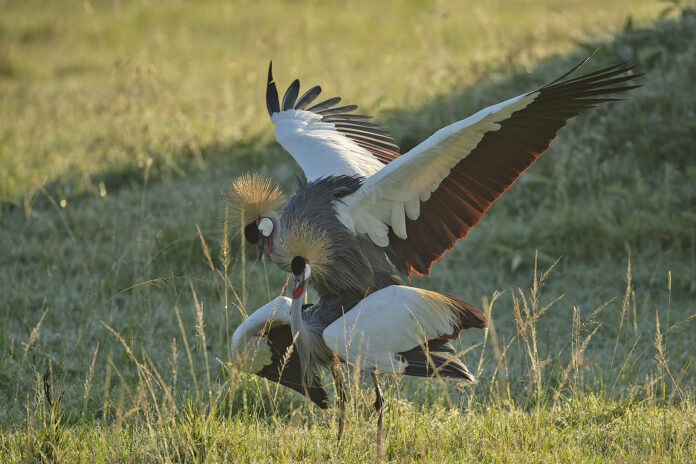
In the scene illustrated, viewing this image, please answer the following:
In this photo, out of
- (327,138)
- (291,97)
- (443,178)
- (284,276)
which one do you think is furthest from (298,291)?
(284,276)

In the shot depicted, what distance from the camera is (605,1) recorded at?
10.6 m

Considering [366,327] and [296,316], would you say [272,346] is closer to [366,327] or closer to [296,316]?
[296,316]

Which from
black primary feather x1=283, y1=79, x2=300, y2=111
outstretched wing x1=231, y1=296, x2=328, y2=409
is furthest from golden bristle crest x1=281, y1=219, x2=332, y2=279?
black primary feather x1=283, y1=79, x2=300, y2=111

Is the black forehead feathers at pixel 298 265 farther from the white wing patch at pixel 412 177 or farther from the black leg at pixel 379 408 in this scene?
the black leg at pixel 379 408

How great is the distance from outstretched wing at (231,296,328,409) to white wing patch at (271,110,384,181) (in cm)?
67

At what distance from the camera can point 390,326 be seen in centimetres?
294

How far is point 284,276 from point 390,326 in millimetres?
2172

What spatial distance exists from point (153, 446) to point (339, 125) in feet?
6.79

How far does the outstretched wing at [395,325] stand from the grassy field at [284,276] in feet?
0.47

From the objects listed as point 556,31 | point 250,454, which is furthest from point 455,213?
point 556,31

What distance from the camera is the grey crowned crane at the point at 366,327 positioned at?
2.92m

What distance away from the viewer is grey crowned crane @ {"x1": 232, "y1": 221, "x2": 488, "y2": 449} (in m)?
2.92

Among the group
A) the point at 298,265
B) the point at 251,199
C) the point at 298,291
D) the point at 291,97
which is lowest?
the point at 298,291

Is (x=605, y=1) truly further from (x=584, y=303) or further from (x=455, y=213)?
(x=455, y=213)
